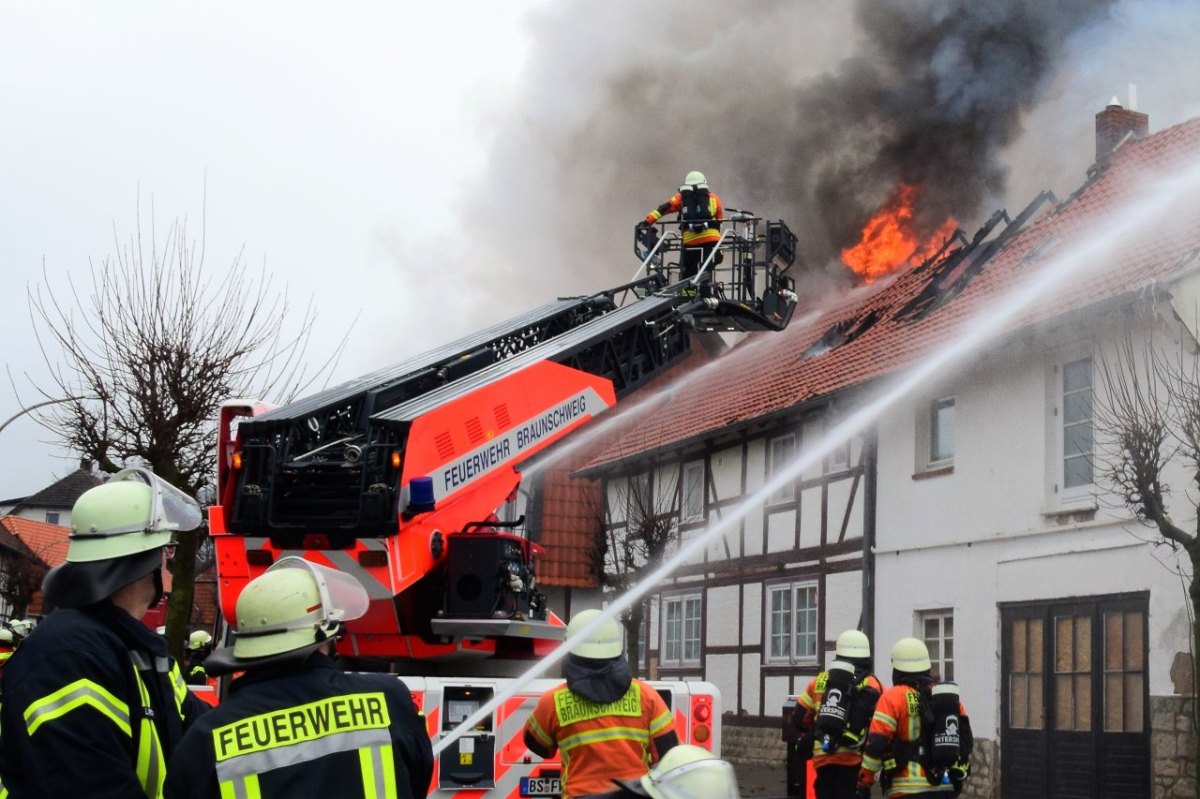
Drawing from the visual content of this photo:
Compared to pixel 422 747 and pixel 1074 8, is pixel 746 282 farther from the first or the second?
pixel 1074 8

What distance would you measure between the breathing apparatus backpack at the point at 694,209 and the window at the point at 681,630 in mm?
11200

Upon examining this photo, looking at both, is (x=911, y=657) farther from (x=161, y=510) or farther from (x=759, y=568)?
(x=759, y=568)

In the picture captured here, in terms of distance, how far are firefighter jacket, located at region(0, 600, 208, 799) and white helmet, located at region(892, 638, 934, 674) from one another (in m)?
5.46

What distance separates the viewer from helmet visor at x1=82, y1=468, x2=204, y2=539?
12.6 feet

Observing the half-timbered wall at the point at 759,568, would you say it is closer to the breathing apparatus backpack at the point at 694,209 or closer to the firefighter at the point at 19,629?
the breathing apparatus backpack at the point at 694,209

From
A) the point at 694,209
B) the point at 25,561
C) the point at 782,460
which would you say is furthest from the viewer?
the point at 25,561

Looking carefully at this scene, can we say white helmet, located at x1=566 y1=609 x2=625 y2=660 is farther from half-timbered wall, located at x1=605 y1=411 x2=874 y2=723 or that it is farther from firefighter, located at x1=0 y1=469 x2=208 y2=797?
half-timbered wall, located at x1=605 y1=411 x2=874 y2=723

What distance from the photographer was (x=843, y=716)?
30.1 ft

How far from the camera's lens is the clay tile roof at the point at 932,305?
14.7 meters

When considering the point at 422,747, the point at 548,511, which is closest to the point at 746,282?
the point at 422,747

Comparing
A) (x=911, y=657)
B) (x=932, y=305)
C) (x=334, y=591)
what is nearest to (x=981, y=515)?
(x=932, y=305)

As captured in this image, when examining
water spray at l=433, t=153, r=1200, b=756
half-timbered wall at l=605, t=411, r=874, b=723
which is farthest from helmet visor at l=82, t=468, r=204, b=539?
half-timbered wall at l=605, t=411, r=874, b=723

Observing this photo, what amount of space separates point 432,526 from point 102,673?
473 cm

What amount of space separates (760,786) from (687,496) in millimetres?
6531
